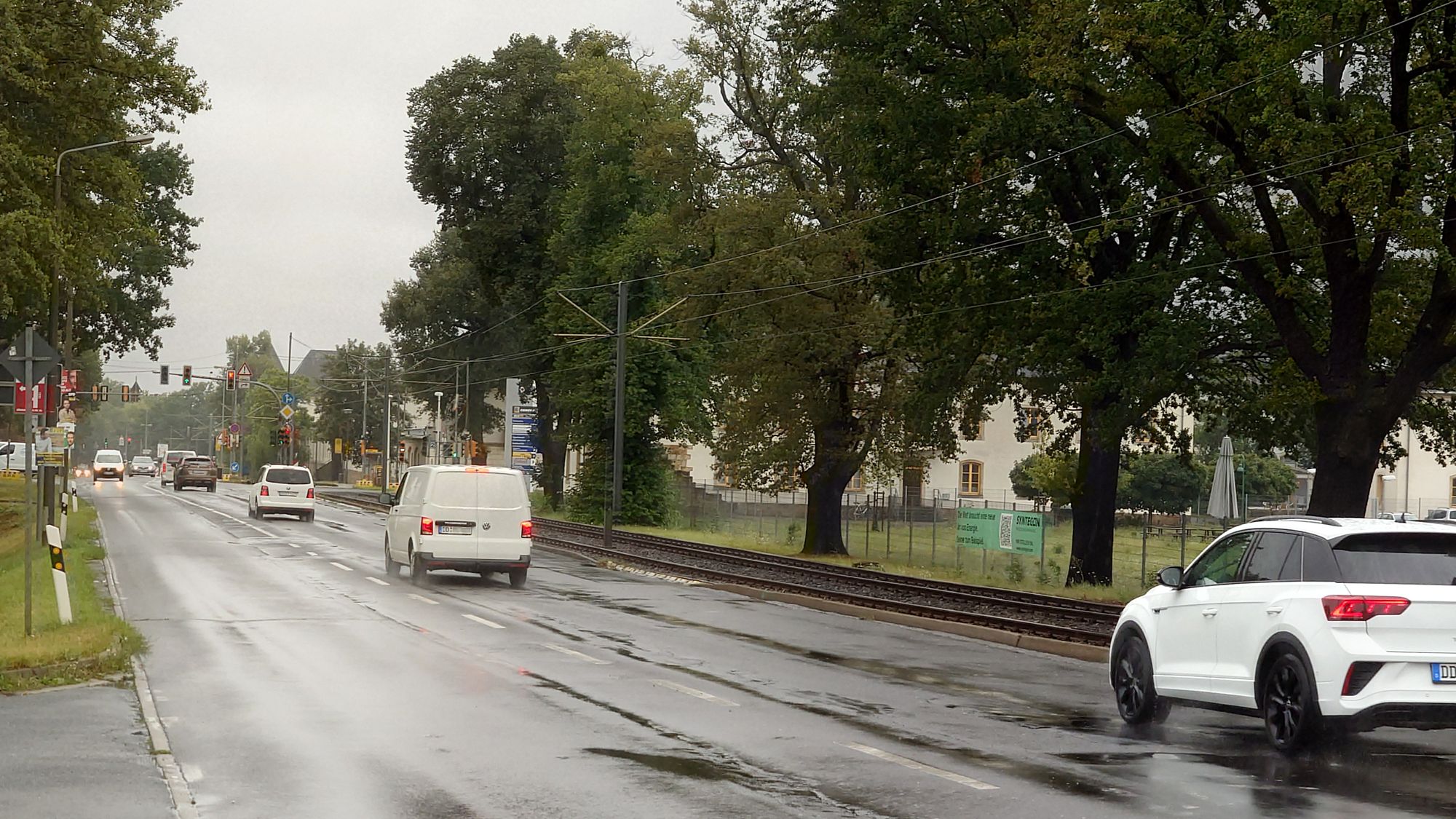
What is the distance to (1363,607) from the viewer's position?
10461mm

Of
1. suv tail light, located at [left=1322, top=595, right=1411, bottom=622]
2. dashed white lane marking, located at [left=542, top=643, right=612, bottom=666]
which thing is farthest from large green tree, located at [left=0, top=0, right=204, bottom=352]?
suv tail light, located at [left=1322, top=595, right=1411, bottom=622]

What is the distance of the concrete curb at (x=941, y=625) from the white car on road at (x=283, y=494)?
25.4 m

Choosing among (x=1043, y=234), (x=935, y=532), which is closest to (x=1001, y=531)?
(x=935, y=532)

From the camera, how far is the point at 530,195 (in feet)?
218

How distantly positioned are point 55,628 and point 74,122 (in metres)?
20.3

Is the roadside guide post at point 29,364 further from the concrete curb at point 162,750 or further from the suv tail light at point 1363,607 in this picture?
the suv tail light at point 1363,607

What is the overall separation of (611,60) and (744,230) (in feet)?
63.7

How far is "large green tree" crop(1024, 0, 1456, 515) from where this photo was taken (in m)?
24.0

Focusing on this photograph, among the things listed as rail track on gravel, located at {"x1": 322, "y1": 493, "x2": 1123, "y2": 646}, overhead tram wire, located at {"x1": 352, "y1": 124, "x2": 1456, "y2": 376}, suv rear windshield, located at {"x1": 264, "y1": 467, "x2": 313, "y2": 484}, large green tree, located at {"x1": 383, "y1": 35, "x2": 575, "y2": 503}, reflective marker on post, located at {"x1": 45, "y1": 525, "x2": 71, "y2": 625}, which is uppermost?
large green tree, located at {"x1": 383, "y1": 35, "x2": 575, "y2": 503}

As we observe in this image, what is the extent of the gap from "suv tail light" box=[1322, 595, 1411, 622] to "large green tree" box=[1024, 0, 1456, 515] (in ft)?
46.1

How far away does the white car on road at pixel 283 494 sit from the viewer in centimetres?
5122

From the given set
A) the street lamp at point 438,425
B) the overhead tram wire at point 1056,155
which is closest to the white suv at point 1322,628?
the overhead tram wire at point 1056,155

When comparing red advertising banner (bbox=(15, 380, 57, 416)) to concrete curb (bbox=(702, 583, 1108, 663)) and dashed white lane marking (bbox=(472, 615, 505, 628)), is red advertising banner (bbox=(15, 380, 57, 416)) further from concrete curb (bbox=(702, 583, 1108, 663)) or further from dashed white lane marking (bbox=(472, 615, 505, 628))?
concrete curb (bbox=(702, 583, 1108, 663))

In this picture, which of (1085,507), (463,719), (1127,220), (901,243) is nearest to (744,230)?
(901,243)
